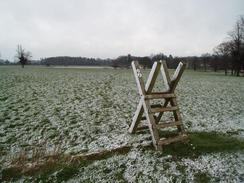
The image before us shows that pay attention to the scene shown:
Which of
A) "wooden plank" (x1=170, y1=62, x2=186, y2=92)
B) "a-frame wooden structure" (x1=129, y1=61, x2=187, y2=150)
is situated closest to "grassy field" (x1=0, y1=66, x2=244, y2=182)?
"a-frame wooden structure" (x1=129, y1=61, x2=187, y2=150)

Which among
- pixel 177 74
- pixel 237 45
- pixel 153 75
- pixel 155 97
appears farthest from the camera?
pixel 237 45

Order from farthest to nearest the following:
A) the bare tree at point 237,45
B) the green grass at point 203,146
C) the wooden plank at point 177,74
→ the bare tree at point 237,45
the wooden plank at point 177,74
the green grass at point 203,146

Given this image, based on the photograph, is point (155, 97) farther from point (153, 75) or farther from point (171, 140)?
point (171, 140)

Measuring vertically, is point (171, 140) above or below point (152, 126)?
below

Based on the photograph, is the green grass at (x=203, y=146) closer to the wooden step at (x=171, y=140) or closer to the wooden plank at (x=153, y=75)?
the wooden step at (x=171, y=140)

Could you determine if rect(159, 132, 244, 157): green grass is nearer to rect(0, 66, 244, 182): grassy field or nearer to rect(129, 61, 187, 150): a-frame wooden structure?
rect(0, 66, 244, 182): grassy field

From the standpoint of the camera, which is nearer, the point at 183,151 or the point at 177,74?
the point at 183,151

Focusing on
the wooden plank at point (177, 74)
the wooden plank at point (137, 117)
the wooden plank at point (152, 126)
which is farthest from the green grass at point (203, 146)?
the wooden plank at point (177, 74)

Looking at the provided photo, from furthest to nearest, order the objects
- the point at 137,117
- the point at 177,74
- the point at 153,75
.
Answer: the point at 137,117, the point at 177,74, the point at 153,75

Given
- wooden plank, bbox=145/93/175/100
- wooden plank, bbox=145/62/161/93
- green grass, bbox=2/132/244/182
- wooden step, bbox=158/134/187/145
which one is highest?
wooden plank, bbox=145/62/161/93

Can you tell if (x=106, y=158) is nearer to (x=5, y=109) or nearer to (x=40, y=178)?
(x=40, y=178)

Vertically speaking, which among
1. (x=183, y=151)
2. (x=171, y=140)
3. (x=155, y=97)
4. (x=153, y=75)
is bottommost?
(x=183, y=151)

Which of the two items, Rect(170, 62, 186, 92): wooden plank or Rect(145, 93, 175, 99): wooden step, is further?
Rect(170, 62, 186, 92): wooden plank

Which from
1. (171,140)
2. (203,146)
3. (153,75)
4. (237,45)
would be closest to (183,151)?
(171,140)
